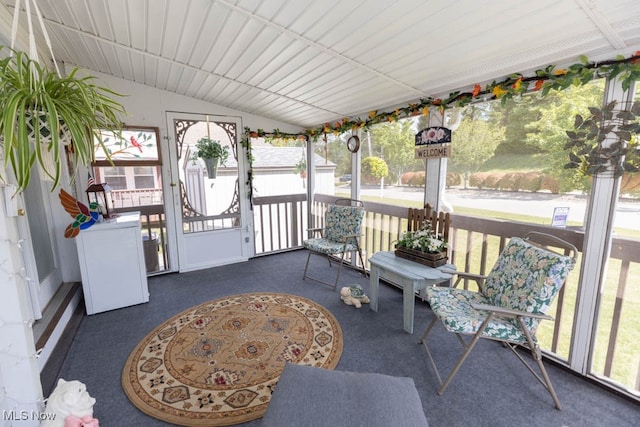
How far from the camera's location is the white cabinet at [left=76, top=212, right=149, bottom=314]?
9.14 ft

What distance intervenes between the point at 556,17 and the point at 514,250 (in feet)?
4.57

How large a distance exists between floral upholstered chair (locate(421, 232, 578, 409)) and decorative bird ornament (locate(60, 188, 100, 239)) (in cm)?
315

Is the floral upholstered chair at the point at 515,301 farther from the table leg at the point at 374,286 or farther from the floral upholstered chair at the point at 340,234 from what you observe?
the floral upholstered chair at the point at 340,234

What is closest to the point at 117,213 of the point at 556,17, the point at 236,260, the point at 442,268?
the point at 236,260

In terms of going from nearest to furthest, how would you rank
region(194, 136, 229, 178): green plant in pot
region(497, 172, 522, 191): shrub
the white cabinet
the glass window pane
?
1. region(497, 172, 522, 191): shrub
2. the white cabinet
3. the glass window pane
4. region(194, 136, 229, 178): green plant in pot

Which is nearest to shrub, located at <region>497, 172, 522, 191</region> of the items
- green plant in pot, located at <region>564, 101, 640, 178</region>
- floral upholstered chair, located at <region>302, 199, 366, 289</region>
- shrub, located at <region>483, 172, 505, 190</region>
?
shrub, located at <region>483, 172, 505, 190</region>

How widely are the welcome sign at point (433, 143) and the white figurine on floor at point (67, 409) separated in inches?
117

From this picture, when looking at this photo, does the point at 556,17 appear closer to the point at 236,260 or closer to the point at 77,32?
the point at 77,32

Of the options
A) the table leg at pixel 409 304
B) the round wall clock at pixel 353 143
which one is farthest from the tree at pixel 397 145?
the table leg at pixel 409 304

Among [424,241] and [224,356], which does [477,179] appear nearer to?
[424,241]

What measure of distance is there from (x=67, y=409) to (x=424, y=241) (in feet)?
8.59

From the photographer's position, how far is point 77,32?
2297mm

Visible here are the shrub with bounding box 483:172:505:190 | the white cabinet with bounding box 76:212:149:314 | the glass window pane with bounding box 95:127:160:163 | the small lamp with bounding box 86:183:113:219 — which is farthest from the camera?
the glass window pane with bounding box 95:127:160:163

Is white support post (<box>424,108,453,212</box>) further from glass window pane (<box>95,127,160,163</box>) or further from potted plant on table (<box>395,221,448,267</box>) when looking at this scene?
glass window pane (<box>95,127,160,163</box>)
